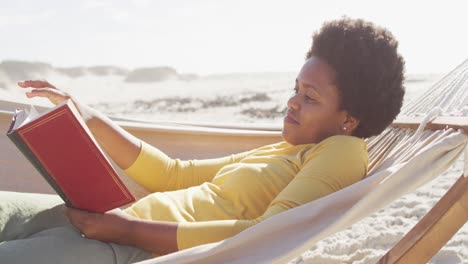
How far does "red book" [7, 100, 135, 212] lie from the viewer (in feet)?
4.56

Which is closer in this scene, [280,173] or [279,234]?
[279,234]

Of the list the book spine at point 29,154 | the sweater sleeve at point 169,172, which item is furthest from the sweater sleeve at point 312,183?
the sweater sleeve at point 169,172

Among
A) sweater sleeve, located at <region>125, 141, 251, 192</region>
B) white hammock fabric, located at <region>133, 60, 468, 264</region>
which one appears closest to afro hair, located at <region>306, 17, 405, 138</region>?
white hammock fabric, located at <region>133, 60, 468, 264</region>

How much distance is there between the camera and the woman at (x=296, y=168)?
137cm

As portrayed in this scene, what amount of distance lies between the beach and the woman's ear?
2.10ft

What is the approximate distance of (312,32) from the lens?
5.47 ft

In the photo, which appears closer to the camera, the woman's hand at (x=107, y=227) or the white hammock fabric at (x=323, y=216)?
the white hammock fabric at (x=323, y=216)

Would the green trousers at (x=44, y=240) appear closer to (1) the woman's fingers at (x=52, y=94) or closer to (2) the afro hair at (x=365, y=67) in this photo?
(1) the woman's fingers at (x=52, y=94)

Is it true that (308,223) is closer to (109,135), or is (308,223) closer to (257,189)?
(257,189)

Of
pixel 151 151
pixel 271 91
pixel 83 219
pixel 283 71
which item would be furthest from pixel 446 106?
pixel 283 71

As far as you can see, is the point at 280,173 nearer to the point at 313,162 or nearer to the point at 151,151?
the point at 313,162

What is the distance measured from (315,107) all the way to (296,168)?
16cm

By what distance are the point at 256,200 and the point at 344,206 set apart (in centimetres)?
29

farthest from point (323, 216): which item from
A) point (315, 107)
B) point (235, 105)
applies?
point (235, 105)
